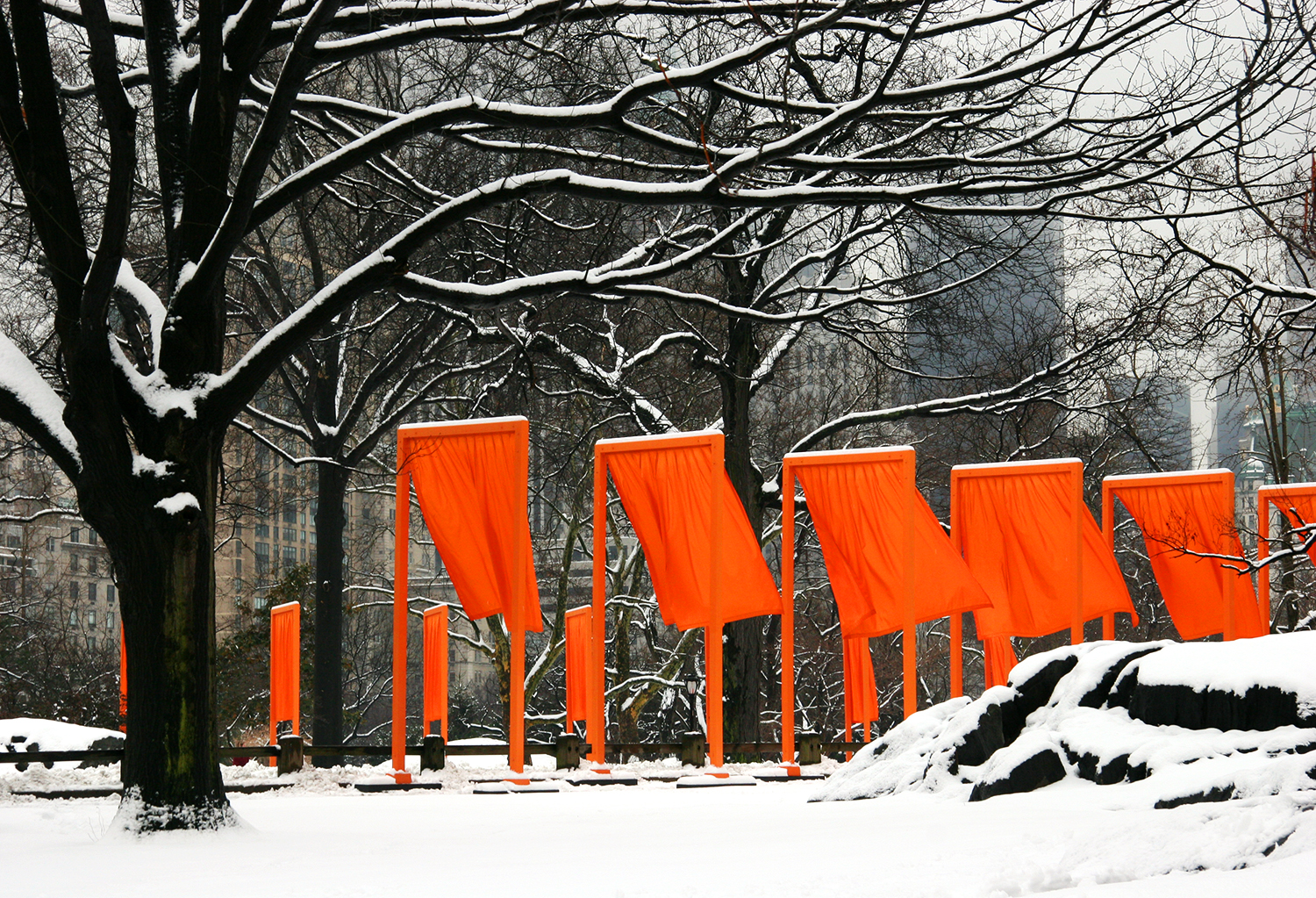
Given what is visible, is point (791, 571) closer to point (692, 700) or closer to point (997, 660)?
point (997, 660)

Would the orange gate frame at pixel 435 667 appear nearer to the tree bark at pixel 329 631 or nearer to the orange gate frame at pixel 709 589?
the tree bark at pixel 329 631

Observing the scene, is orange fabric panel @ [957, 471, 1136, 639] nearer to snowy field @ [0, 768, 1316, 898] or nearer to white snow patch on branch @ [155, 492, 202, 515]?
snowy field @ [0, 768, 1316, 898]

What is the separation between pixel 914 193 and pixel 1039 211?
1.44 metres

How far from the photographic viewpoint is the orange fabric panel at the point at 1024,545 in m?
15.2

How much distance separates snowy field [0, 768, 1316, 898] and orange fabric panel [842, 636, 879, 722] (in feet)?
18.5

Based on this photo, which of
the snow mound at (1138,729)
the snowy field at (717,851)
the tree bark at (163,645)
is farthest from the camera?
the tree bark at (163,645)

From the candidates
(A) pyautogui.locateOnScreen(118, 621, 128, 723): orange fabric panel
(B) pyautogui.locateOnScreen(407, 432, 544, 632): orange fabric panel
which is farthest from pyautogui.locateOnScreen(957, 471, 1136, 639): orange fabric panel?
(A) pyautogui.locateOnScreen(118, 621, 128, 723): orange fabric panel

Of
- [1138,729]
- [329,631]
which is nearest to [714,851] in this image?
[1138,729]

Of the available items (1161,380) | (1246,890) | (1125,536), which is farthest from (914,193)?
(1125,536)

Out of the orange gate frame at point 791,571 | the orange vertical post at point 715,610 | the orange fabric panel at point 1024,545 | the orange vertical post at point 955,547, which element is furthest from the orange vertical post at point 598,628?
the orange fabric panel at point 1024,545

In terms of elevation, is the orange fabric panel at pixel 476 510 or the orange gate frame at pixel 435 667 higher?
the orange fabric panel at pixel 476 510

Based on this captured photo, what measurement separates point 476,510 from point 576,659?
559 centimetres

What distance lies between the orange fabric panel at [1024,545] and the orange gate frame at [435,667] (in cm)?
656

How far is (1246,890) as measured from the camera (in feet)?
16.5
